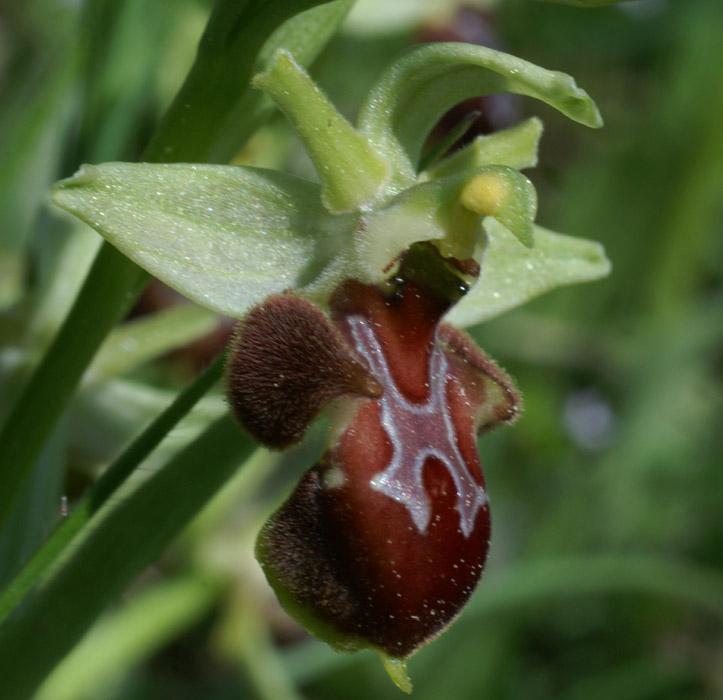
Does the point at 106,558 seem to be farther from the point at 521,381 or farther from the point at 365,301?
the point at 521,381

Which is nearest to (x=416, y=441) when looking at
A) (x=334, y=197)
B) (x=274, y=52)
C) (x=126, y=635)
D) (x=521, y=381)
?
(x=334, y=197)

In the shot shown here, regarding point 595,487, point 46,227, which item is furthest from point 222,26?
point 595,487

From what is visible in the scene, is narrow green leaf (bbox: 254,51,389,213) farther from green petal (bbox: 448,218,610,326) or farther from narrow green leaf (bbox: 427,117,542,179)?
green petal (bbox: 448,218,610,326)

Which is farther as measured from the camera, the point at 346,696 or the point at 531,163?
the point at 346,696

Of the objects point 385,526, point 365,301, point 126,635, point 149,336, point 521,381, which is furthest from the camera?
point 521,381

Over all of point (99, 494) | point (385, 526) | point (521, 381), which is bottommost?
point (521, 381)

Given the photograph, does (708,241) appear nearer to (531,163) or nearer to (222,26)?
(531,163)

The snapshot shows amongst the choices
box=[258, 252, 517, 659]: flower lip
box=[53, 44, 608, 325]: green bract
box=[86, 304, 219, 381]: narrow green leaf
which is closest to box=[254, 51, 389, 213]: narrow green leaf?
box=[53, 44, 608, 325]: green bract
